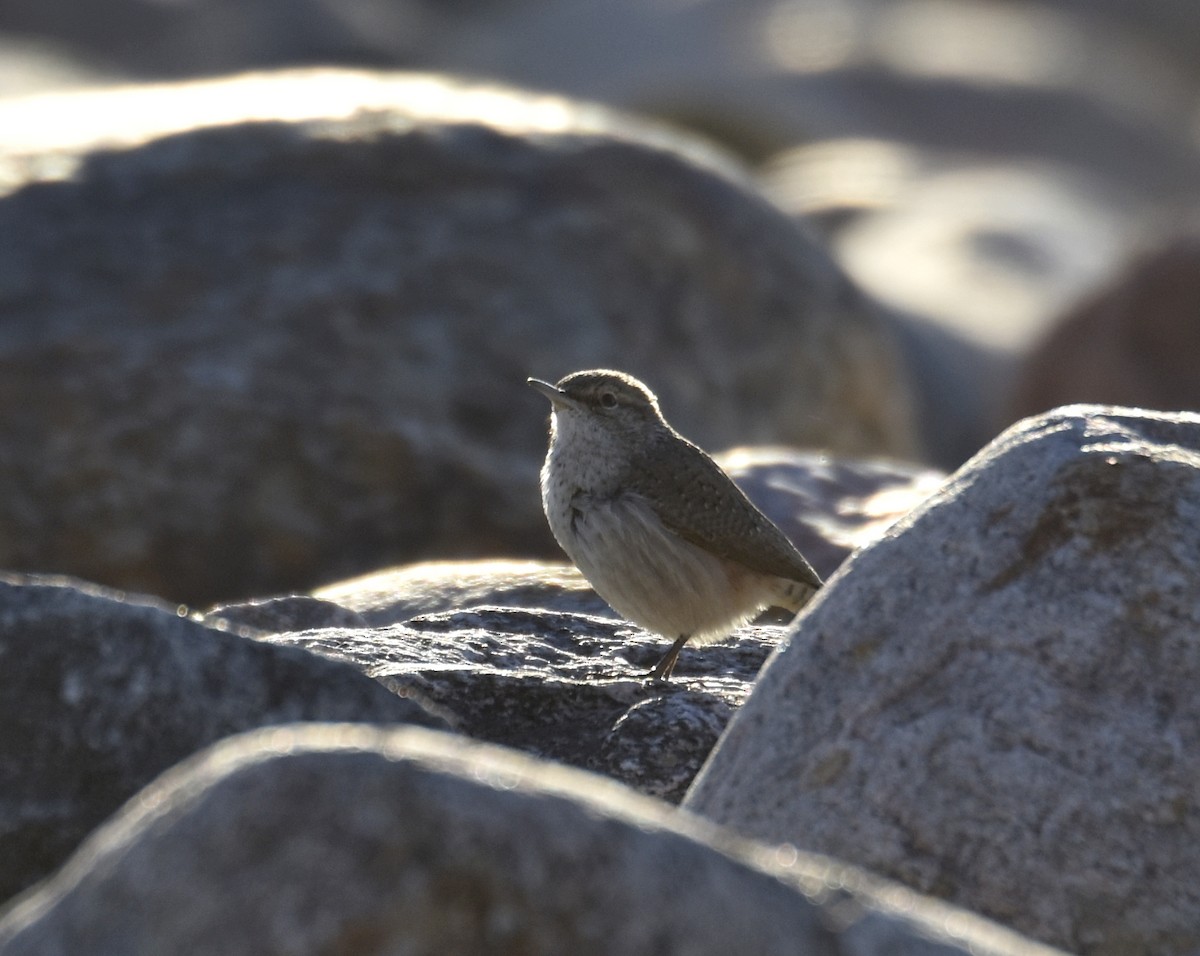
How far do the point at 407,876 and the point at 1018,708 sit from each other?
1792 millimetres

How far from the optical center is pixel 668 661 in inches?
271

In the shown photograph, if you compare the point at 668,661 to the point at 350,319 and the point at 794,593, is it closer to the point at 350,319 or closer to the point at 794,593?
the point at 794,593

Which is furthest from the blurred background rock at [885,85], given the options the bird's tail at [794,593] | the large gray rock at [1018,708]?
the large gray rock at [1018,708]

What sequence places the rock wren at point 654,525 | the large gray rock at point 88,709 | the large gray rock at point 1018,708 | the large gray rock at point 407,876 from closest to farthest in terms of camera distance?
the large gray rock at point 407,876 → the large gray rock at point 1018,708 → the large gray rock at point 88,709 → the rock wren at point 654,525

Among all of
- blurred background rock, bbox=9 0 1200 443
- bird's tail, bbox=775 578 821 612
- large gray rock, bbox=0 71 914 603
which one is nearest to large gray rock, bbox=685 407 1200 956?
bird's tail, bbox=775 578 821 612

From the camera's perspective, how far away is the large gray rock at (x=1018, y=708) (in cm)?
414

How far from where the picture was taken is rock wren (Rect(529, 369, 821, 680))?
275 inches

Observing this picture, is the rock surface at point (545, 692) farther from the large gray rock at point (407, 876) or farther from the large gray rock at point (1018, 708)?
the large gray rock at point (407, 876)

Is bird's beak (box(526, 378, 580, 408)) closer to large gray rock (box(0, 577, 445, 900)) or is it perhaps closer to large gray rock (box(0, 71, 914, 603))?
large gray rock (box(0, 71, 914, 603))

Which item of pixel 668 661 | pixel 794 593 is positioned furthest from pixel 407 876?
pixel 794 593

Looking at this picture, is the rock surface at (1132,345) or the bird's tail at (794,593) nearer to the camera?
the bird's tail at (794,593)

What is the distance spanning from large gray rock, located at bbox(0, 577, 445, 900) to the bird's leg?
2272 millimetres

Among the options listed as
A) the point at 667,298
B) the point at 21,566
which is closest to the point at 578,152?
the point at 667,298

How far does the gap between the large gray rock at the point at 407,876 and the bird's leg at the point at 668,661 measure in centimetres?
336
